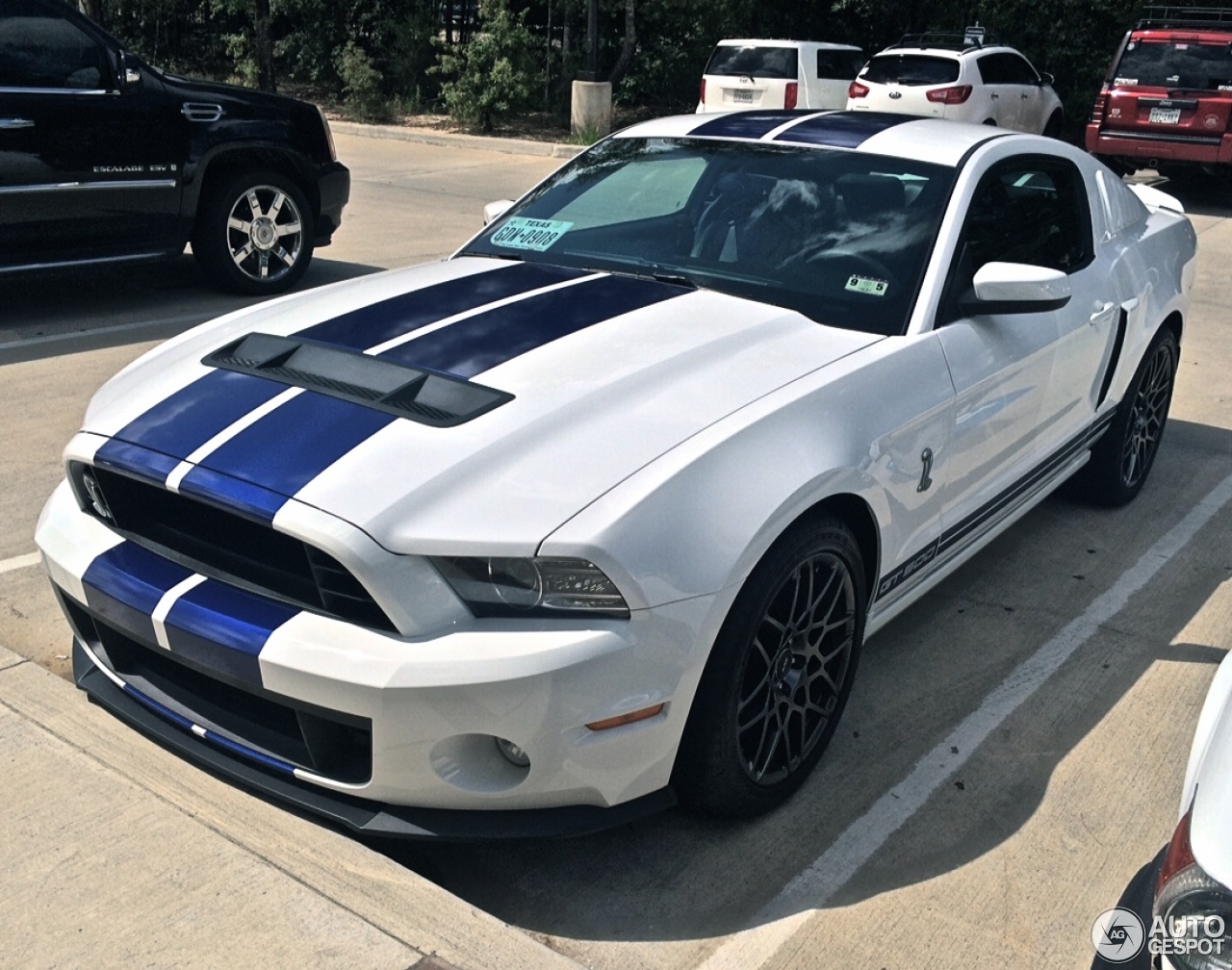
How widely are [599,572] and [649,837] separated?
88cm

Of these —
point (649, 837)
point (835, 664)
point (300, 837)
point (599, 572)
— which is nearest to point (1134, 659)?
point (835, 664)

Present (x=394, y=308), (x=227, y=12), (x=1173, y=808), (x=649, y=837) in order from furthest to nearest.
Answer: (x=227, y=12) → (x=394, y=308) → (x=1173, y=808) → (x=649, y=837)

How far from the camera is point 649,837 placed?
10.4ft

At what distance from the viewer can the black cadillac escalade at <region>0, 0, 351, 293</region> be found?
713 cm

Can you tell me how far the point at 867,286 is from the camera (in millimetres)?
3762

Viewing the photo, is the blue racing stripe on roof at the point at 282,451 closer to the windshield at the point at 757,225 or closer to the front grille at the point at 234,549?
the front grille at the point at 234,549

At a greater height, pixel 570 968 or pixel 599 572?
pixel 599 572

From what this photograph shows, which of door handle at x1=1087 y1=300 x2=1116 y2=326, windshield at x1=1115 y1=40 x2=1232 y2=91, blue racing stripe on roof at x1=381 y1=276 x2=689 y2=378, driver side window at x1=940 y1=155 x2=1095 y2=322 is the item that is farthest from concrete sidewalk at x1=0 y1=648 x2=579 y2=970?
windshield at x1=1115 y1=40 x2=1232 y2=91

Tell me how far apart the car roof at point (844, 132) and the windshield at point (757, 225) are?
56 millimetres

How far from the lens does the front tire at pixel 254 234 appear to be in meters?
8.09

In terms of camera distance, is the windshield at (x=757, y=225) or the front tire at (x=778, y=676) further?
the windshield at (x=757, y=225)

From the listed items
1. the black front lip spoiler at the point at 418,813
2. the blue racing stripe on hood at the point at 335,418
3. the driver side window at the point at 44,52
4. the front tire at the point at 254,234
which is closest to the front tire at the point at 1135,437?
the blue racing stripe on hood at the point at 335,418

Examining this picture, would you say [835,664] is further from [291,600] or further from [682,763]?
[291,600]

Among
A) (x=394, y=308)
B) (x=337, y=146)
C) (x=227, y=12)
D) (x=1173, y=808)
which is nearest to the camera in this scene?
(x=1173, y=808)
